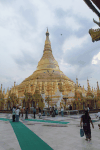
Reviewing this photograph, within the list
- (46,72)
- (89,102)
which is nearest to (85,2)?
(89,102)

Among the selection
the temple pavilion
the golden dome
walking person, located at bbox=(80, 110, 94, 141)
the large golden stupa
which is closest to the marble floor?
walking person, located at bbox=(80, 110, 94, 141)

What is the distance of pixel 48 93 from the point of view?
96.3 ft

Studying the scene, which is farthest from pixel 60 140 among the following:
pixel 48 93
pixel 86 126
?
pixel 48 93

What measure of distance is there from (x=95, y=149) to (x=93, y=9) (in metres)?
6.69

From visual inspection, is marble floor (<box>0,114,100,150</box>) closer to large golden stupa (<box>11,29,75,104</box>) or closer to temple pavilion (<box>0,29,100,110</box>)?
temple pavilion (<box>0,29,100,110</box>)

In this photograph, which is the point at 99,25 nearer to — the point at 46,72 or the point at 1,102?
the point at 1,102

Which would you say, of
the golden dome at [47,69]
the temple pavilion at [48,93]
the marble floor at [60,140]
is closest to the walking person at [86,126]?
the marble floor at [60,140]

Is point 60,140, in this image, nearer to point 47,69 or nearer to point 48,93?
point 48,93

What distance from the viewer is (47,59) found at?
43531mm

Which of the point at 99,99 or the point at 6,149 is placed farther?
the point at 99,99

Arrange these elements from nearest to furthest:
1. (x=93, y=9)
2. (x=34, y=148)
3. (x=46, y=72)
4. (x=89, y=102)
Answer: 1. (x=34, y=148)
2. (x=93, y=9)
3. (x=89, y=102)
4. (x=46, y=72)

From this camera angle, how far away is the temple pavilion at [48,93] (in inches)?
923

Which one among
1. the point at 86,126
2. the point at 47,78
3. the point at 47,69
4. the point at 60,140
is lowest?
the point at 60,140

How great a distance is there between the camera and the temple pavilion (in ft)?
76.9
